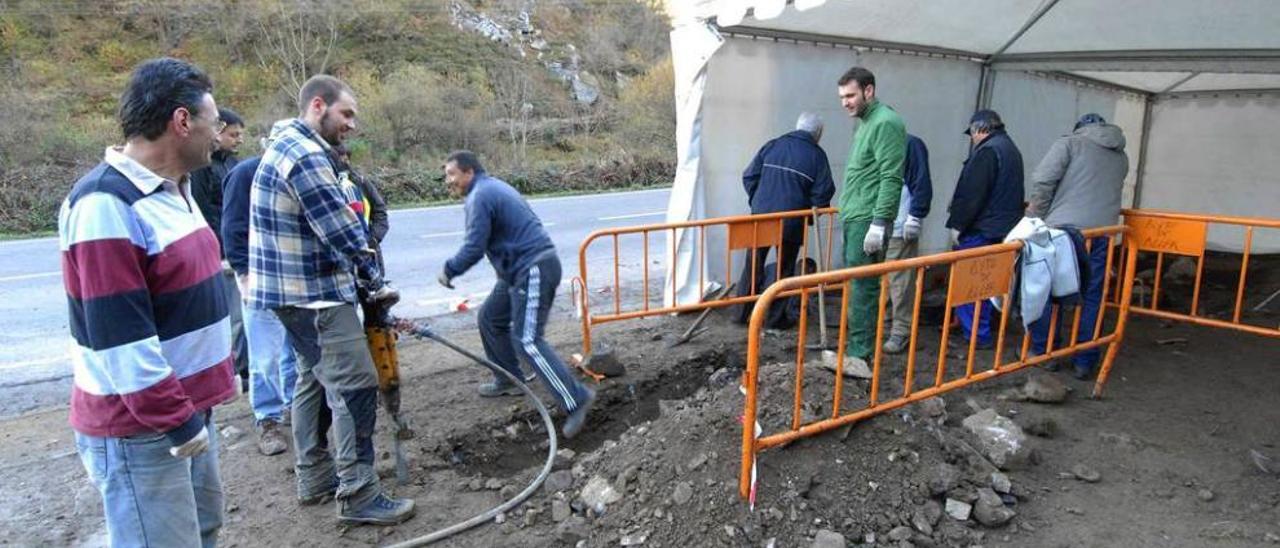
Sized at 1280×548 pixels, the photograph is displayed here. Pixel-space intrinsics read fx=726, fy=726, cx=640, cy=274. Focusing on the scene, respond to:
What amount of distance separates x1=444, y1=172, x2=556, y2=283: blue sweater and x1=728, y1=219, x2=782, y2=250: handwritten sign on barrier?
6.08 ft

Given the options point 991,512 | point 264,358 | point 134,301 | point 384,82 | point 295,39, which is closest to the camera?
point 134,301

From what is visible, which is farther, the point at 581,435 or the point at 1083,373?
the point at 1083,373

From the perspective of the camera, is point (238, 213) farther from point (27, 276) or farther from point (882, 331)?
point (27, 276)

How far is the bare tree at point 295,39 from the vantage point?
81.2 feet

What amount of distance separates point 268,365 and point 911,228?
430 centimetres

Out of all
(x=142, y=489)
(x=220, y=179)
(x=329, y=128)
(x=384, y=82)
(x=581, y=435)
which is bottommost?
(x=581, y=435)

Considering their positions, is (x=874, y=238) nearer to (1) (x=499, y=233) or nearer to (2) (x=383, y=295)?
(1) (x=499, y=233)

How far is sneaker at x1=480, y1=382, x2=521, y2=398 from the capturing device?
4664mm

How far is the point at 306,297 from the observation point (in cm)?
300

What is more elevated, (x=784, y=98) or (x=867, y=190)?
(x=784, y=98)

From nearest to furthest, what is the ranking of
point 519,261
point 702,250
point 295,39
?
point 519,261, point 702,250, point 295,39

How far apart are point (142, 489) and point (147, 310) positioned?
0.51 meters

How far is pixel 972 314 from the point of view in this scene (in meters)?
5.62

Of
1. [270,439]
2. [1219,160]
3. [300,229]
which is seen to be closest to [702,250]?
[270,439]
